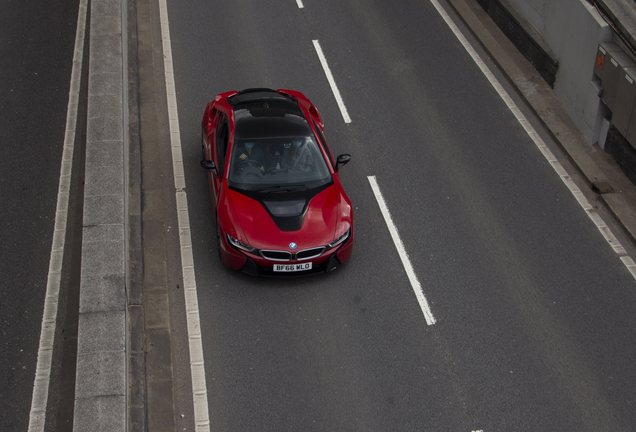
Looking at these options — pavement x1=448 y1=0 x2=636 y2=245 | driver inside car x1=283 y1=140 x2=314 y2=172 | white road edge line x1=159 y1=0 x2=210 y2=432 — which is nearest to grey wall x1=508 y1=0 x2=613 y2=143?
pavement x1=448 y1=0 x2=636 y2=245

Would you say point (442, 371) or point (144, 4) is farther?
point (144, 4)

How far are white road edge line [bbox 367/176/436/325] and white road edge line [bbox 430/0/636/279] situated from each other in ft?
10.5

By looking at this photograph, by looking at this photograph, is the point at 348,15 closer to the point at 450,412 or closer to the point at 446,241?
the point at 446,241

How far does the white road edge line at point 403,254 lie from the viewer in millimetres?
8850

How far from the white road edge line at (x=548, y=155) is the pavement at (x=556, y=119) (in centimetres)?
26

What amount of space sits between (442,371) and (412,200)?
10.7 ft

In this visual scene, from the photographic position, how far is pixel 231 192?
913 centimetres

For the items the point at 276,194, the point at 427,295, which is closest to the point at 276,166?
the point at 276,194

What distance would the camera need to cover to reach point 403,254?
965 centimetres

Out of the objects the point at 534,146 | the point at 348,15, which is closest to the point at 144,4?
the point at 348,15

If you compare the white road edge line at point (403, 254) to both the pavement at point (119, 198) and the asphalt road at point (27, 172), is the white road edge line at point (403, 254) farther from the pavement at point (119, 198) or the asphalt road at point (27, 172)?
the asphalt road at point (27, 172)

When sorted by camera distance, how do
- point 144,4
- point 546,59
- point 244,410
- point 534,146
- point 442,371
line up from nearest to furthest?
point 244,410 → point 442,371 → point 534,146 → point 546,59 → point 144,4

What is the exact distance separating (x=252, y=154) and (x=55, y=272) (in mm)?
3096

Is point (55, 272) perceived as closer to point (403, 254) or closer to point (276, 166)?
point (276, 166)
